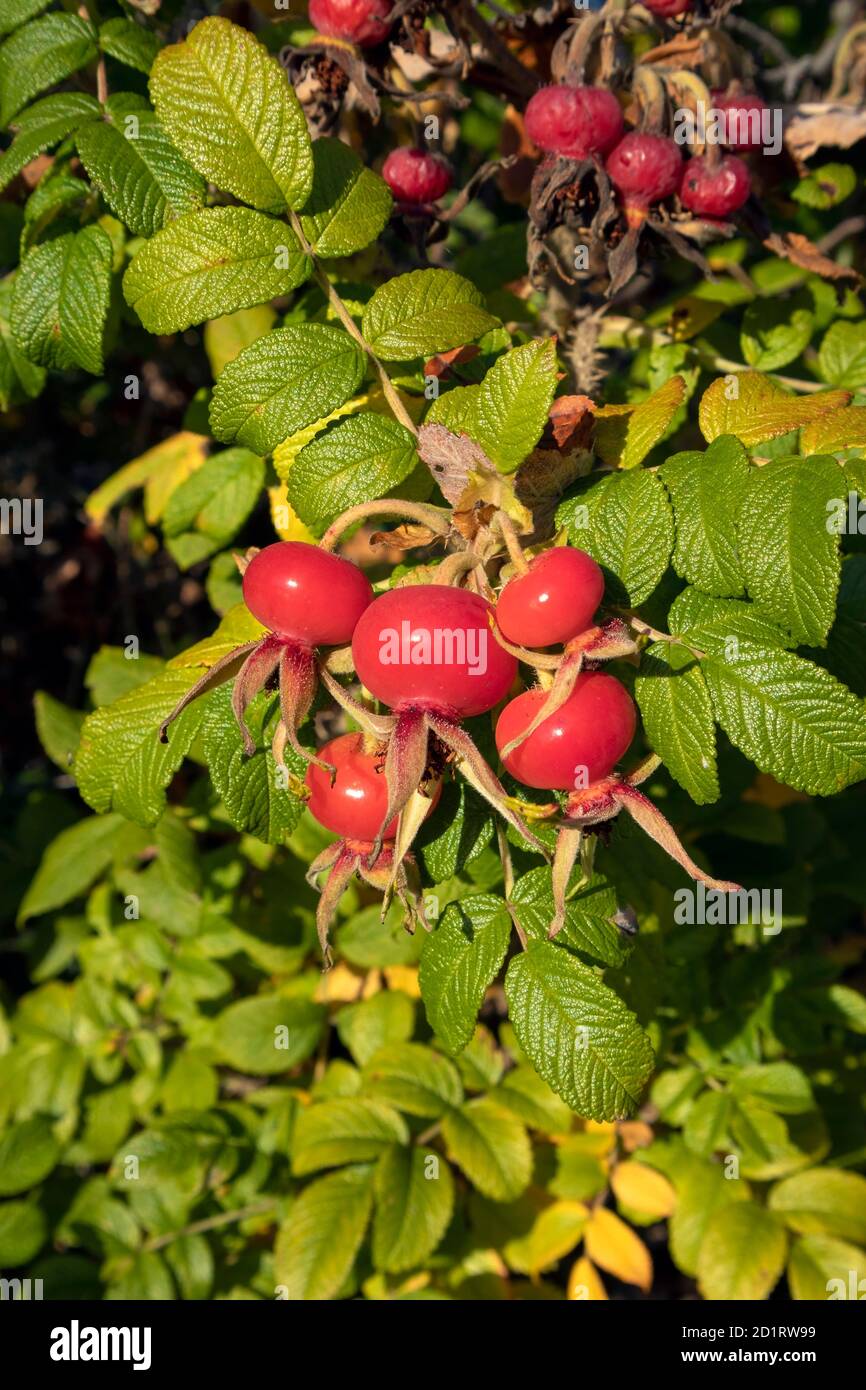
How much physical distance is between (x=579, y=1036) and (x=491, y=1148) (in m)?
0.86

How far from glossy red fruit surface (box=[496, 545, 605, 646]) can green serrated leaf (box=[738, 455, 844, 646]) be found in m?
0.20

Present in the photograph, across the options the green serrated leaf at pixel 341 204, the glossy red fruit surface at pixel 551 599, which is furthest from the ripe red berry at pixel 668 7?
the glossy red fruit surface at pixel 551 599

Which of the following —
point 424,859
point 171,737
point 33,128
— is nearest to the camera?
point 424,859

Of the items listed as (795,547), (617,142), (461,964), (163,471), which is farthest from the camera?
(163,471)

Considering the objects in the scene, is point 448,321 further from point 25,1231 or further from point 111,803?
point 25,1231

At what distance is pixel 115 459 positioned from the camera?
422cm

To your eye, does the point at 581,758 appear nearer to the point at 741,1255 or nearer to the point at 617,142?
the point at 617,142

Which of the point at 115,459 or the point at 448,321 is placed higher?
the point at 115,459

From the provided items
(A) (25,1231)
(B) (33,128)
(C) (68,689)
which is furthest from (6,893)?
(B) (33,128)

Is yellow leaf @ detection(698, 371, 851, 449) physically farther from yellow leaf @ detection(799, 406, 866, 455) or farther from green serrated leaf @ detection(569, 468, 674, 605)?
green serrated leaf @ detection(569, 468, 674, 605)

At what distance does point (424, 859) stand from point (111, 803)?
52 cm

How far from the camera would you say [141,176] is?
1542 millimetres

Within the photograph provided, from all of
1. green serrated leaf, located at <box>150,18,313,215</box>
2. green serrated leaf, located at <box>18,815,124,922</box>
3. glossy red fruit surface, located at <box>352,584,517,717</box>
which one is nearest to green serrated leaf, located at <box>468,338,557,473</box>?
glossy red fruit surface, located at <box>352,584,517,717</box>

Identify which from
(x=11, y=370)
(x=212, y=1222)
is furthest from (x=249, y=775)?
(x=212, y=1222)
